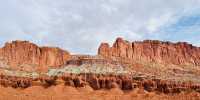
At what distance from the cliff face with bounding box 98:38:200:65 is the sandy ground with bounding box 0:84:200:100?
50.6 metres

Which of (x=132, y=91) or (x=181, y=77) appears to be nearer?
(x=132, y=91)

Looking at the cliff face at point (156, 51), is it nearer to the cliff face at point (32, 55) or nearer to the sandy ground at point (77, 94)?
the cliff face at point (32, 55)

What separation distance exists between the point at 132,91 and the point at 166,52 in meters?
67.1

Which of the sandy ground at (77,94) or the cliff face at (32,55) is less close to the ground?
the cliff face at (32,55)

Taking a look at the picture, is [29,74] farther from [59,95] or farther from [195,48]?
[195,48]

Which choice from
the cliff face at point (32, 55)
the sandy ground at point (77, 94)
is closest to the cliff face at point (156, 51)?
the cliff face at point (32, 55)

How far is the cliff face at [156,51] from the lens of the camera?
172m

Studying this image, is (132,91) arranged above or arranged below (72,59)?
below

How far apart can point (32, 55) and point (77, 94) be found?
47324 millimetres

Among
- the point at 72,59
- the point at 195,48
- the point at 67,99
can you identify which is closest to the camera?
the point at 67,99

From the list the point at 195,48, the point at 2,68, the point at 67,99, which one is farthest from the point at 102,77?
the point at 195,48

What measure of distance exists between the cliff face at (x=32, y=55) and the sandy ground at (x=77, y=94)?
99.7 feet

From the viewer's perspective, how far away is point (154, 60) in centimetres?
17612

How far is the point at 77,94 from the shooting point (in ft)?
373
